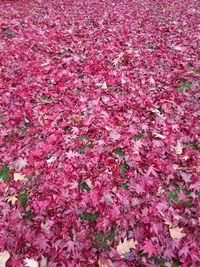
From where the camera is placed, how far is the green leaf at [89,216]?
3490 millimetres

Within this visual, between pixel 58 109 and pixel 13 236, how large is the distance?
2386 millimetres

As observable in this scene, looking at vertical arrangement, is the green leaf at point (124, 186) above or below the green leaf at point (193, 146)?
below

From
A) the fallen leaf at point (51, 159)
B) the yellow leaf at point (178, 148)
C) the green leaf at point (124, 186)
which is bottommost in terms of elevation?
the green leaf at point (124, 186)

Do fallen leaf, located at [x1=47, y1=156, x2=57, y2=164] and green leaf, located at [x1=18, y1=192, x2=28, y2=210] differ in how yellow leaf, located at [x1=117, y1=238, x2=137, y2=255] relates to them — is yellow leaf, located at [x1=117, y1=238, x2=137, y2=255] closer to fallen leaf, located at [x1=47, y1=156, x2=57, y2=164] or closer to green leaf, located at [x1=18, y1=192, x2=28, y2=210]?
green leaf, located at [x1=18, y1=192, x2=28, y2=210]

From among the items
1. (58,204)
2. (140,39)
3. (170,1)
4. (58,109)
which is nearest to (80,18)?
(140,39)

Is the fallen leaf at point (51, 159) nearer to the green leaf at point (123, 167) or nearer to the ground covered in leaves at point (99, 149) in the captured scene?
the ground covered in leaves at point (99, 149)

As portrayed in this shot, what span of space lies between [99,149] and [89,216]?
3.66 feet

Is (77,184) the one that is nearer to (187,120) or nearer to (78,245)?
(78,245)

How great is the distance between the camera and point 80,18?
8.91 meters

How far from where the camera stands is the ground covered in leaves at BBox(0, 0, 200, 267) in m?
3.21

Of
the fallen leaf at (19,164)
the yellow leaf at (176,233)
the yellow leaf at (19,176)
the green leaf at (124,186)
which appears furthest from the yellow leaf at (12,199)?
the yellow leaf at (176,233)

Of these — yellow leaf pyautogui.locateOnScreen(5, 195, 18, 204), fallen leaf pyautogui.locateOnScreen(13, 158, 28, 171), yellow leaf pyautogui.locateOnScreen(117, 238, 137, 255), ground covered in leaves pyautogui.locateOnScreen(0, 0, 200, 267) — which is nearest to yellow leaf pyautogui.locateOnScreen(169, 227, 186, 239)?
ground covered in leaves pyautogui.locateOnScreen(0, 0, 200, 267)

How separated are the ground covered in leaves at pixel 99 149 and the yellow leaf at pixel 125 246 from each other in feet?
0.04

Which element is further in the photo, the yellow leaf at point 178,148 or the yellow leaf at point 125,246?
the yellow leaf at point 178,148
